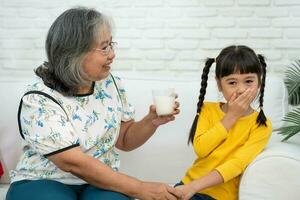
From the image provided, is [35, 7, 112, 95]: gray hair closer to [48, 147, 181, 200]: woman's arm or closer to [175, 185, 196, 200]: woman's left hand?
[48, 147, 181, 200]: woman's arm

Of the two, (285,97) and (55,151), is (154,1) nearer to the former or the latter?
(285,97)

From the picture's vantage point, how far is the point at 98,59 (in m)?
1.55

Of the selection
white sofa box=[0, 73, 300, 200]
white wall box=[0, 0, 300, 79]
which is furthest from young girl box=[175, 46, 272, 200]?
white wall box=[0, 0, 300, 79]

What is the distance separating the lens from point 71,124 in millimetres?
1533

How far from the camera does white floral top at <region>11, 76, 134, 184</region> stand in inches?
57.4

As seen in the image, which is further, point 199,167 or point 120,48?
point 120,48

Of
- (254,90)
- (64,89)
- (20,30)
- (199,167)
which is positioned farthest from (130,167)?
(20,30)

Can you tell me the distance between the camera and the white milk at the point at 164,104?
5.07ft

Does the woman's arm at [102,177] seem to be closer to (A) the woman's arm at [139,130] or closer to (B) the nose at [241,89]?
(A) the woman's arm at [139,130]

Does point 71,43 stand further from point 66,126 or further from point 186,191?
point 186,191

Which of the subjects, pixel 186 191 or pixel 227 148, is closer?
pixel 186 191

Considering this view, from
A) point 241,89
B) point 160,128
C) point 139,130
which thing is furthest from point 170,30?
point 241,89

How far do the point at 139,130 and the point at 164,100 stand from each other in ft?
0.97

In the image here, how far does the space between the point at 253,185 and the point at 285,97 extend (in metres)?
0.74
